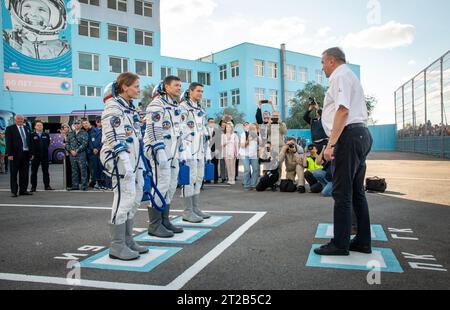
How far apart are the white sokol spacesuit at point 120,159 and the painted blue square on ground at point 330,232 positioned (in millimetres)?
2740

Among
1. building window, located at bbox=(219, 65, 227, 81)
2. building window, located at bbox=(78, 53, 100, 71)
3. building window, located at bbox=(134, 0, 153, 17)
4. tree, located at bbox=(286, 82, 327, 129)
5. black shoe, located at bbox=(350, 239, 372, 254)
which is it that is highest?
building window, located at bbox=(134, 0, 153, 17)

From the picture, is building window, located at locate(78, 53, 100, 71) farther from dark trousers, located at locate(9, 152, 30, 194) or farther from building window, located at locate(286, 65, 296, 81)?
dark trousers, located at locate(9, 152, 30, 194)

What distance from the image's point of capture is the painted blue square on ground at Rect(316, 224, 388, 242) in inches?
223

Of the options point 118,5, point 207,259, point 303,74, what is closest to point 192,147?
point 207,259

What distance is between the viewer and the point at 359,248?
4879mm

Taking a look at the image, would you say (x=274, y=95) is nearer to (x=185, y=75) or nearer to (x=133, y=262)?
(x=185, y=75)

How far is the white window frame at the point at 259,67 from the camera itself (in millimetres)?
47844

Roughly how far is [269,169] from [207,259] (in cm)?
743

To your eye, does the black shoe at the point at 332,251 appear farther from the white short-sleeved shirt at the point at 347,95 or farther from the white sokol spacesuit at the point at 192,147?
the white sokol spacesuit at the point at 192,147

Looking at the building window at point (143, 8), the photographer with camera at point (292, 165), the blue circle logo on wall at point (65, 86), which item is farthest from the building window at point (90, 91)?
the photographer with camera at point (292, 165)

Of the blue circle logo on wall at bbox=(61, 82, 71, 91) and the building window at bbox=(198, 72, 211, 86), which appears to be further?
the building window at bbox=(198, 72, 211, 86)

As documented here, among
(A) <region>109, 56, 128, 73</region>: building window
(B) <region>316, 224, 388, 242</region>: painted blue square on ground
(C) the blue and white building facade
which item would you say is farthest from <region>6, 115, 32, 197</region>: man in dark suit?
(A) <region>109, 56, 128, 73</region>: building window

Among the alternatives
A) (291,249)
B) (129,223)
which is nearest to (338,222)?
(291,249)
